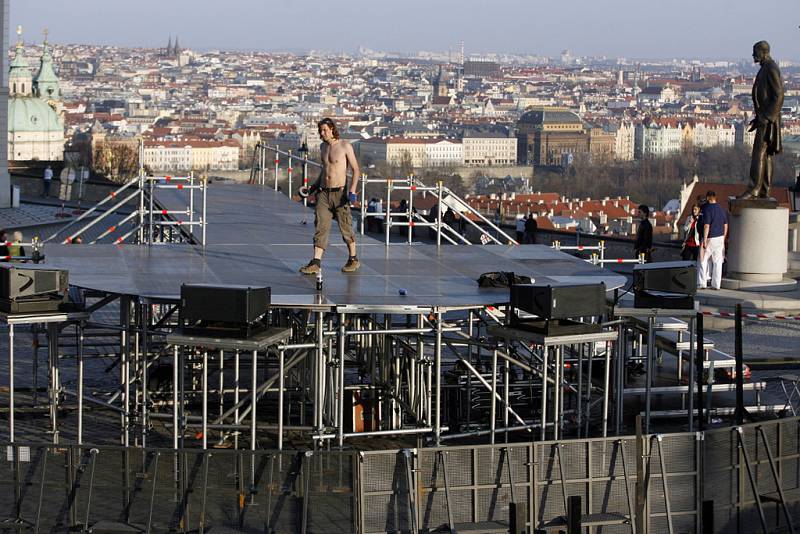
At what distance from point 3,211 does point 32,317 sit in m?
25.1

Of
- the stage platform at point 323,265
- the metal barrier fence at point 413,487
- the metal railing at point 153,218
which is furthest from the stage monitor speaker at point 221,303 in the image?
the metal railing at point 153,218

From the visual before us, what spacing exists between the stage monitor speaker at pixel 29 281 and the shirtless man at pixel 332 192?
7.78ft

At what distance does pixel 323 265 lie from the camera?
14883 mm

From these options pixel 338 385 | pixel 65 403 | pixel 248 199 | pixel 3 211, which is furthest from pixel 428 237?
pixel 338 385

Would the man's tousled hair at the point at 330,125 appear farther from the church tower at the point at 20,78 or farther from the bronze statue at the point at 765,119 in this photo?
the church tower at the point at 20,78

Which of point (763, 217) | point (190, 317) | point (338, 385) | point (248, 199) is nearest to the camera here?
point (190, 317)

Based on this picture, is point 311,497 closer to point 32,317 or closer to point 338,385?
point 338,385

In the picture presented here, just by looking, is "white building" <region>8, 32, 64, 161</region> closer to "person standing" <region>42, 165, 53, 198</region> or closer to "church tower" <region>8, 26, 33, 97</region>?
"church tower" <region>8, 26, 33, 97</region>

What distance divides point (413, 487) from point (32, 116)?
124 metres

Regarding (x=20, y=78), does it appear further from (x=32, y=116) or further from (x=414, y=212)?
(x=414, y=212)

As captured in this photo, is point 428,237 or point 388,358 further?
point 428,237

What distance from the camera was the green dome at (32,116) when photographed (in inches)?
5039

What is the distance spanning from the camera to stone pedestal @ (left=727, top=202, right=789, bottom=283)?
20.7 m

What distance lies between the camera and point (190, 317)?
11.5 metres
